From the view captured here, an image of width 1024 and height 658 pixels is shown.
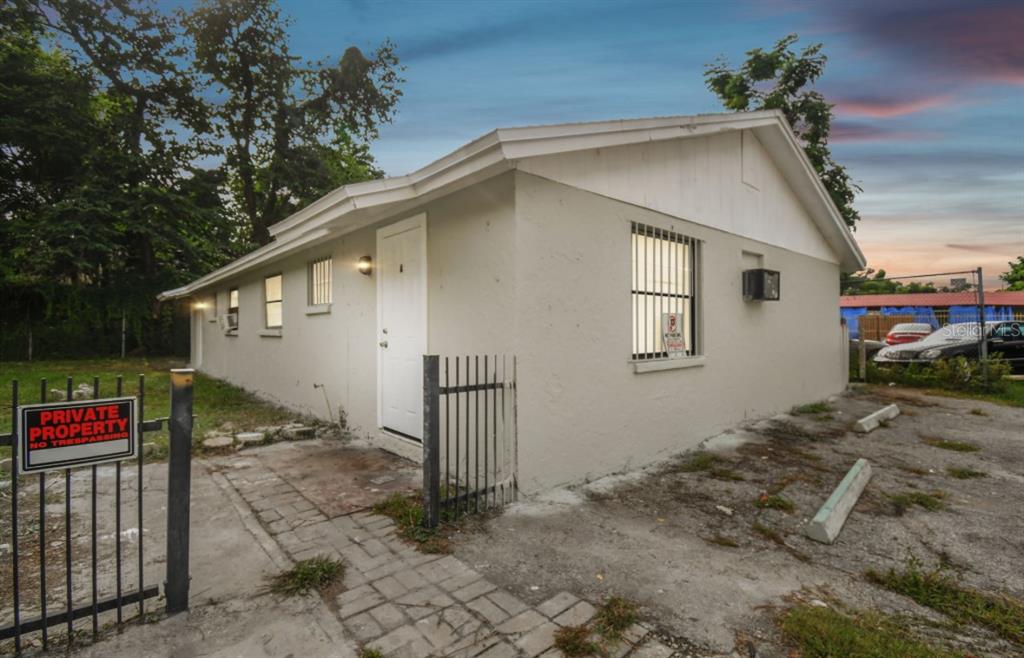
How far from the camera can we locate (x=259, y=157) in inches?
831

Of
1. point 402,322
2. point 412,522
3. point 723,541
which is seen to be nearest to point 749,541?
point 723,541

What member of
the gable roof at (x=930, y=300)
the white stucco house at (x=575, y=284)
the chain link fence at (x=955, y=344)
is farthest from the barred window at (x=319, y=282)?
the gable roof at (x=930, y=300)

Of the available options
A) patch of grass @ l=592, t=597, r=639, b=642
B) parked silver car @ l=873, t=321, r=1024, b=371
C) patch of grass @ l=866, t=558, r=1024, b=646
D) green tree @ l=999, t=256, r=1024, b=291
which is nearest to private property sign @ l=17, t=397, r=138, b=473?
patch of grass @ l=592, t=597, r=639, b=642

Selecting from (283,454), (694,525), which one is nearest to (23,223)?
(283,454)

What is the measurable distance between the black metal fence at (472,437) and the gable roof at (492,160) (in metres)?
1.56

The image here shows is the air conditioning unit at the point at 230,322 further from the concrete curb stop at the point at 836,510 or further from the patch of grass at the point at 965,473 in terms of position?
the patch of grass at the point at 965,473

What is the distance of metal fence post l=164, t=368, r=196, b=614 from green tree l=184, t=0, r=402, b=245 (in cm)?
2008

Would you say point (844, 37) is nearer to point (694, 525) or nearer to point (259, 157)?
point (694, 525)

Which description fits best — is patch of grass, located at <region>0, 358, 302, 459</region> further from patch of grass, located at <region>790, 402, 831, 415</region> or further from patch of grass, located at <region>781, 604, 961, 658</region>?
patch of grass, located at <region>790, 402, 831, 415</region>

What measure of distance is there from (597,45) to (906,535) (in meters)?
6.30

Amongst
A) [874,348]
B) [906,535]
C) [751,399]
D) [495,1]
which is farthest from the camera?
[874,348]

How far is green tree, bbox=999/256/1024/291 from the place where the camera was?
3527cm

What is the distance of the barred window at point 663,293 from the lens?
511 cm

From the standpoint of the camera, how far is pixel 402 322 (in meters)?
5.14
